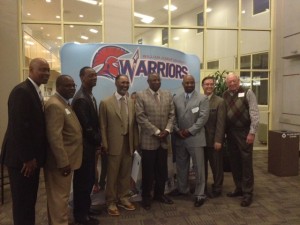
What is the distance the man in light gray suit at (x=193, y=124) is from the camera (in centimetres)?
366

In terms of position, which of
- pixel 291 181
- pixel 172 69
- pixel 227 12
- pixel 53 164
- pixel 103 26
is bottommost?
pixel 291 181

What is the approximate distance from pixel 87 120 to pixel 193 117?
1.40 metres

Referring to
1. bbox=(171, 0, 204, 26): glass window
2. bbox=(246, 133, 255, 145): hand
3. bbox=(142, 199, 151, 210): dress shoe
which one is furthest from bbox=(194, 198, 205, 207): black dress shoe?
bbox=(171, 0, 204, 26): glass window

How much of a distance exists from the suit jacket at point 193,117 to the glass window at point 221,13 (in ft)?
14.8

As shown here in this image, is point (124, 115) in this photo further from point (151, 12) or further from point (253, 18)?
point (253, 18)

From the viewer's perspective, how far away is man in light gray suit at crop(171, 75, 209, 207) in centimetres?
366

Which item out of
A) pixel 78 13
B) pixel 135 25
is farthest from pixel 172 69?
pixel 78 13

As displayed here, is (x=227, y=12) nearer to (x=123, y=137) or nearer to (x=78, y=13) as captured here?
(x=78, y=13)

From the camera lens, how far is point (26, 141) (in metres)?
2.24

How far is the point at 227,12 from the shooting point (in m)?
7.64

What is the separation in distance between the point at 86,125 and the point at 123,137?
1.88ft

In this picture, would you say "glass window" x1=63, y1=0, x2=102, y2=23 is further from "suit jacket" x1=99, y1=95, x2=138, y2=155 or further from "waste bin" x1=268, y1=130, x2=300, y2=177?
"waste bin" x1=268, y1=130, x2=300, y2=177

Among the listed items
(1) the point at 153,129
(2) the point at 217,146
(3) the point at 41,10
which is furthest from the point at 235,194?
(3) the point at 41,10

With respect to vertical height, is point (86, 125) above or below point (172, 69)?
below
